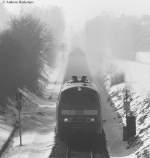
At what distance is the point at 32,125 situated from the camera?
27953 millimetres

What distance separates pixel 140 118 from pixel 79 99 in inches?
173

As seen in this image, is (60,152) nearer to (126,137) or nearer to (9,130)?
(126,137)

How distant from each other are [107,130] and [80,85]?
4469mm

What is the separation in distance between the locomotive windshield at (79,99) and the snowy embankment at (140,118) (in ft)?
8.02

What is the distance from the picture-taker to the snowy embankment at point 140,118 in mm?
19217

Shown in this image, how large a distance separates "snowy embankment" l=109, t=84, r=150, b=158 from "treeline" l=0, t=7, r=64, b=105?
25.0ft

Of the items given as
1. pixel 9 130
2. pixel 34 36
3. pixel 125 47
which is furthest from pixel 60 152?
pixel 125 47

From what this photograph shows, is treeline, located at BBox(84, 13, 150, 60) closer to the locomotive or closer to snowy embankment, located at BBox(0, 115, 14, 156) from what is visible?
snowy embankment, located at BBox(0, 115, 14, 156)

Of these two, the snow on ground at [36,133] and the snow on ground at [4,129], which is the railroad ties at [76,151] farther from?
the snow on ground at [4,129]

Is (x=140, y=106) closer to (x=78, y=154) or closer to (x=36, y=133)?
(x=36, y=133)

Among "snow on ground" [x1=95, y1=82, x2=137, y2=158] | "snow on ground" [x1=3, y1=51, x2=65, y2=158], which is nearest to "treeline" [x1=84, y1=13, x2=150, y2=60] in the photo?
"snow on ground" [x1=3, y1=51, x2=65, y2=158]

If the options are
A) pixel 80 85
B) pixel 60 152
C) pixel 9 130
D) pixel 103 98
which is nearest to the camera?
pixel 60 152

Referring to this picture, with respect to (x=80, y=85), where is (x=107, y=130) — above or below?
below

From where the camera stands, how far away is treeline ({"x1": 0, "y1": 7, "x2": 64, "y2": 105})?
119ft
